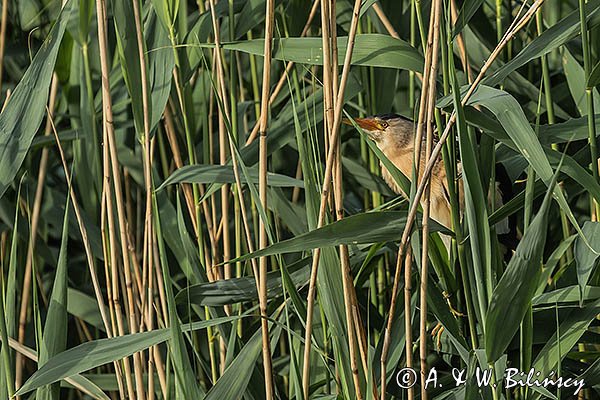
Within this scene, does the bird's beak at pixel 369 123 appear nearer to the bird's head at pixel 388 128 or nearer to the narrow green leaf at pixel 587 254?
the bird's head at pixel 388 128

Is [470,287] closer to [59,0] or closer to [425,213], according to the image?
[425,213]

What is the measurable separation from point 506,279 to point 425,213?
98 millimetres

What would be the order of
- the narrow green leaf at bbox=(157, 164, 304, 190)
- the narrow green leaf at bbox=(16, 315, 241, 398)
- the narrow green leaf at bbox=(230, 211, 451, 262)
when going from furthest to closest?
the narrow green leaf at bbox=(157, 164, 304, 190), the narrow green leaf at bbox=(16, 315, 241, 398), the narrow green leaf at bbox=(230, 211, 451, 262)

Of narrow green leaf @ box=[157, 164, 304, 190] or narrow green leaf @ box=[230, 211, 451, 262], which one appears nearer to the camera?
narrow green leaf @ box=[230, 211, 451, 262]

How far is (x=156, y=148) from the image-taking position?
1672 mm

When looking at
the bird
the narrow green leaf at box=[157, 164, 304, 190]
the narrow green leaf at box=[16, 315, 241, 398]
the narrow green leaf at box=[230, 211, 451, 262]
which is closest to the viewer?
the narrow green leaf at box=[230, 211, 451, 262]

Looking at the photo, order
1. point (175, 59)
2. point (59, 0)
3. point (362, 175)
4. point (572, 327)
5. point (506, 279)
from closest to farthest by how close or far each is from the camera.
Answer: point (506, 279)
point (572, 327)
point (175, 59)
point (362, 175)
point (59, 0)

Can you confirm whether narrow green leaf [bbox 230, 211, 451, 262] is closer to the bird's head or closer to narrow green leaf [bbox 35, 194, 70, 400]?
narrow green leaf [bbox 35, 194, 70, 400]

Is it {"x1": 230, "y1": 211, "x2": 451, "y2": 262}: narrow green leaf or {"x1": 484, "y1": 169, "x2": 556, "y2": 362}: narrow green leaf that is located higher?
{"x1": 230, "y1": 211, "x2": 451, "y2": 262}: narrow green leaf

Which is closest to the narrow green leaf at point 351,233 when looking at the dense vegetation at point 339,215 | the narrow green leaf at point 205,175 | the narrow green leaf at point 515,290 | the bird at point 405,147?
the dense vegetation at point 339,215

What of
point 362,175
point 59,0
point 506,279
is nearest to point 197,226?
point 362,175

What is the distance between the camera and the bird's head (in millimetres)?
1409

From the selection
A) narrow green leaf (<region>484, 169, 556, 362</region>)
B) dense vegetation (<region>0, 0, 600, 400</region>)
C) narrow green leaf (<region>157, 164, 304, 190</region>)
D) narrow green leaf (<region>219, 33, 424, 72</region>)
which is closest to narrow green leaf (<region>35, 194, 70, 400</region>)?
dense vegetation (<region>0, 0, 600, 400</region>)

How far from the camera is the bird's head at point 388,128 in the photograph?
4.62ft
